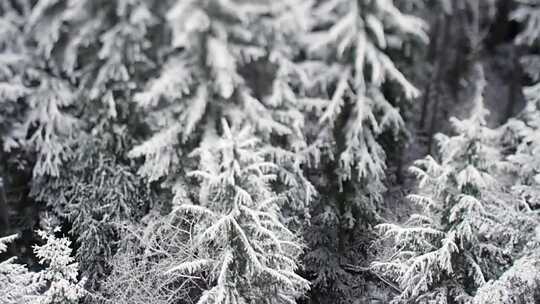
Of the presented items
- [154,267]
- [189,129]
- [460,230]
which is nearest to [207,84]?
[189,129]

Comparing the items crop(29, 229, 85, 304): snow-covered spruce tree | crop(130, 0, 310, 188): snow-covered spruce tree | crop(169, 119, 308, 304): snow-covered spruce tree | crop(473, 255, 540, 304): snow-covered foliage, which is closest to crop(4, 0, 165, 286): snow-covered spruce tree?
crop(130, 0, 310, 188): snow-covered spruce tree

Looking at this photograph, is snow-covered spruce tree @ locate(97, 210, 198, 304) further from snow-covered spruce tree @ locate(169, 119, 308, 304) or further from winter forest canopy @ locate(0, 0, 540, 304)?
snow-covered spruce tree @ locate(169, 119, 308, 304)

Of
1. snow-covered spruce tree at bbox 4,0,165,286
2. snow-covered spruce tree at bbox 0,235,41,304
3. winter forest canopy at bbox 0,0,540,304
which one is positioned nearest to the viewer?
snow-covered spruce tree at bbox 0,235,41,304

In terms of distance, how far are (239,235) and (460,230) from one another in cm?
441

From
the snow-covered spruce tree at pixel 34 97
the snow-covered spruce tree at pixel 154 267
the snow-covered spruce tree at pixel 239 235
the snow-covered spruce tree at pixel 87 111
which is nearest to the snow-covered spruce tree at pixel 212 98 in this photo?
the snow-covered spruce tree at pixel 87 111

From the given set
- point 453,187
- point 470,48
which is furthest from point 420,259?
point 470,48

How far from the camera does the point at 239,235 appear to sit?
9203 millimetres

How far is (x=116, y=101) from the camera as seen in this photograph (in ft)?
46.3

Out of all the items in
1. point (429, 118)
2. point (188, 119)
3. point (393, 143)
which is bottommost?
point (429, 118)

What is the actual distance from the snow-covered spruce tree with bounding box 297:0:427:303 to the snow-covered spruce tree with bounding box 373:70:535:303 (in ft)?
10.4

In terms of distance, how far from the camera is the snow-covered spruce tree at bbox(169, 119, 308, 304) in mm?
9117

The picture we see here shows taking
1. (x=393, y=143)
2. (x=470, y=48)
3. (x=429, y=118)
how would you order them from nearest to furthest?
(x=393, y=143), (x=429, y=118), (x=470, y=48)

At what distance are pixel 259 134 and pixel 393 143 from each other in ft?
14.4

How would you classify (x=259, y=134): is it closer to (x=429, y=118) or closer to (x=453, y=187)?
(x=453, y=187)
